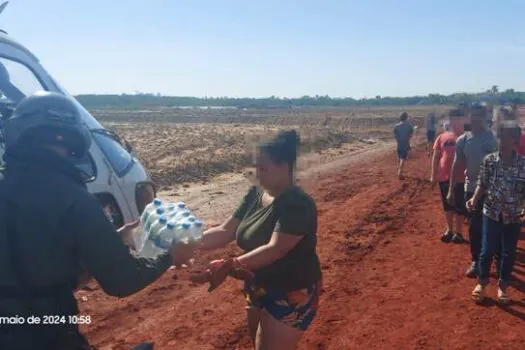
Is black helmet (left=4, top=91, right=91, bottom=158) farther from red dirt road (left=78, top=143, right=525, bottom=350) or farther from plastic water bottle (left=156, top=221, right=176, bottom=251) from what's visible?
red dirt road (left=78, top=143, right=525, bottom=350)

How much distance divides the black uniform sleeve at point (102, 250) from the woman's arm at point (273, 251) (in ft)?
2.67

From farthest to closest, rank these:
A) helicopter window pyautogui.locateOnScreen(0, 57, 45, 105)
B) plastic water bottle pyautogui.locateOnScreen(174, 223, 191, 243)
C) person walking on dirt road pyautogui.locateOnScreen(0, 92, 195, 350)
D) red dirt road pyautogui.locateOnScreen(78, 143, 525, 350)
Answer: red dirt road pyautogui.locateOnScreen(78, 143, 525, 350) → helicopter window pyautogui.locateOnScreen(0, 57, 45, 105) → plastic water bottle pyautogui.locateOnScreen(174, 223, 191, 243) → person walking on dirt road pyautogui.locateOnScreen(0, 92, 195, 350)

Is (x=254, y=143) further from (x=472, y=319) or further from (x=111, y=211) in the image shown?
(x=472, y=319)

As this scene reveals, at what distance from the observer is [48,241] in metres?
2.27

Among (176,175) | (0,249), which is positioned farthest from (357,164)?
(0,249)

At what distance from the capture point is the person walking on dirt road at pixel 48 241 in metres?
2.26

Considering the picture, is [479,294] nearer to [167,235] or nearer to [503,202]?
[503,202]

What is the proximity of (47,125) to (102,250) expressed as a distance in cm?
58

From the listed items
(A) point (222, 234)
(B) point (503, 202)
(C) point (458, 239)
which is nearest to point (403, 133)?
(C) point (458, 239)

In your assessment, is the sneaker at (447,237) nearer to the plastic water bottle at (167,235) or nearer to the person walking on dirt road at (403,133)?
the plastic water bottle at (167,235)

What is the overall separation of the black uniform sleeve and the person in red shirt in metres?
5.72

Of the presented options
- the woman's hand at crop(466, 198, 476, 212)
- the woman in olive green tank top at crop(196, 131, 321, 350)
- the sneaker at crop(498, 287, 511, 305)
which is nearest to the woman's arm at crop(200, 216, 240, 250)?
the woman in olive green tank top at crop(196, 131, 321, 350)

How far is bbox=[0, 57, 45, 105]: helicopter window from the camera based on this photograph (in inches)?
196

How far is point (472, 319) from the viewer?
566 centimetres
